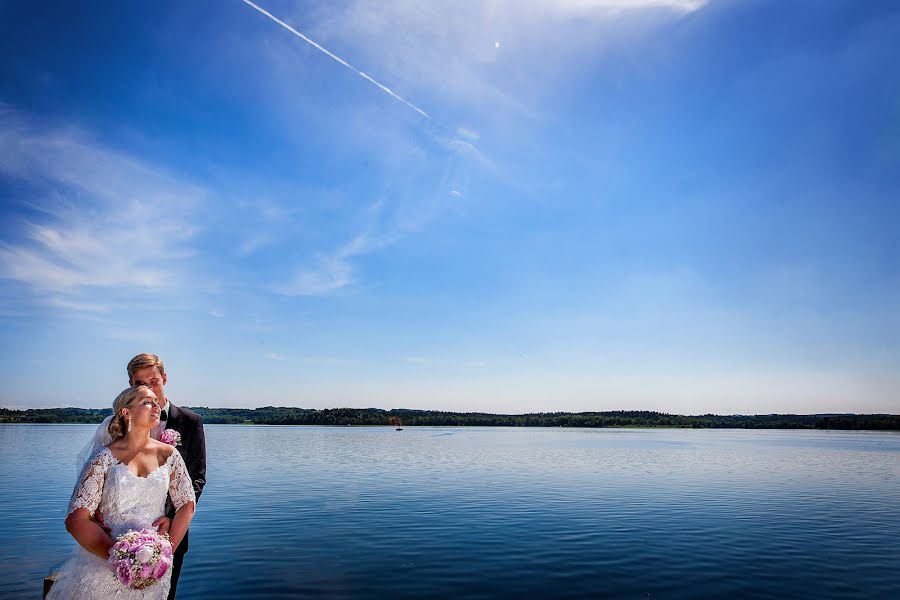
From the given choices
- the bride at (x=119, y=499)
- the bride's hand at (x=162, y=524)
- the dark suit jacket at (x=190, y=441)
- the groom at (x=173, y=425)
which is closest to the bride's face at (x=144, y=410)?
the bride at (x=119, y=499)

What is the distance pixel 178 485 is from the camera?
5832mm

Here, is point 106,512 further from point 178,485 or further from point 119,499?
point 178,485

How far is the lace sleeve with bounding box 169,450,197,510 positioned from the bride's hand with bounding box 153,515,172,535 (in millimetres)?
197

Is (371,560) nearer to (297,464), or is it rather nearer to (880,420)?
(297,464)

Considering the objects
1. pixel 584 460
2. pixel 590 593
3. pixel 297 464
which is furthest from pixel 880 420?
pixel 590 593

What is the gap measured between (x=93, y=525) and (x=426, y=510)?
62.8 ft

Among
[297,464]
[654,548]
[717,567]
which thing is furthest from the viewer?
[297,464]

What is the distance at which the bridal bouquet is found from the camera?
16.6ft

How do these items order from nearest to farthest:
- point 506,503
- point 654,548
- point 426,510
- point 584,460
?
point 654,548 < point 426,510 < point 506,503 < point 584,460

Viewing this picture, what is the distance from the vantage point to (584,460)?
165ft

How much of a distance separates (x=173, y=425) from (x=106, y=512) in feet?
5.02

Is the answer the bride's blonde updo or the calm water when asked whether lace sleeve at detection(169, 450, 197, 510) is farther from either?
the calm water

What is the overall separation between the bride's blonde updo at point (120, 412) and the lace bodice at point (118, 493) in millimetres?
186

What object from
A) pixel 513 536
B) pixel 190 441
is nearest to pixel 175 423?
pixel 190 441
